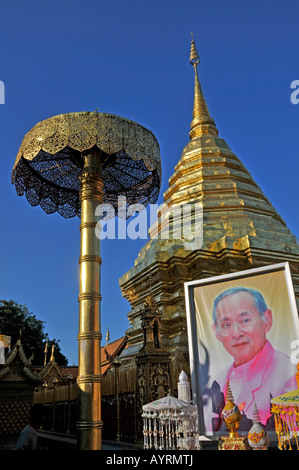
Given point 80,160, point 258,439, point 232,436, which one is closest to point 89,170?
point 80,160

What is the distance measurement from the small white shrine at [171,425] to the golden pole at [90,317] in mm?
816

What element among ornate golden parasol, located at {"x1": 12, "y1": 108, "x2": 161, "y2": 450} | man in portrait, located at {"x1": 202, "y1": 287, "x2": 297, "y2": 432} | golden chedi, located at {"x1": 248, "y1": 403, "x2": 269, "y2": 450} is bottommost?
golden chedi, located at {"x1": 248, "y1": 403, "x2": 269, "y2": 450}

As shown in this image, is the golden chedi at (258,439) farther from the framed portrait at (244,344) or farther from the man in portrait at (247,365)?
the man in portrait at (247,365)

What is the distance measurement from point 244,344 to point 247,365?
1.14ft

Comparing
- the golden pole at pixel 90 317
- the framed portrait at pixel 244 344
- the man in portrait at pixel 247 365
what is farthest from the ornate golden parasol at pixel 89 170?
the man in portrait at pixel 247 365

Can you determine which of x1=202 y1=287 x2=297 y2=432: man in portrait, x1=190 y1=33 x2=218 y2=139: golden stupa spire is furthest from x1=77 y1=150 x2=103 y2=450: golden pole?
x1=190 y1=33 x2=218 y2=139: golden stupa spire

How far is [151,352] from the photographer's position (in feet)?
23.1

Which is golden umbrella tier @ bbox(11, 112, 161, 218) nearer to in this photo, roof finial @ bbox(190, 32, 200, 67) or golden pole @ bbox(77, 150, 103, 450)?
golden pole @ bbox(77, 150, 103, 450)

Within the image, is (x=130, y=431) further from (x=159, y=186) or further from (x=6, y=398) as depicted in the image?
(x=159, y=186)

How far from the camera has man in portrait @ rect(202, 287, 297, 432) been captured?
6.50 metres

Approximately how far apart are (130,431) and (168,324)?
4750 mm

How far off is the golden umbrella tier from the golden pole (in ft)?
1.69

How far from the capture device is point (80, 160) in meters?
7.88

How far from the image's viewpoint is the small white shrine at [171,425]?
5.94 metres
